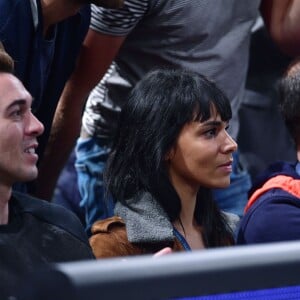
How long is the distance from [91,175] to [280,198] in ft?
2.96

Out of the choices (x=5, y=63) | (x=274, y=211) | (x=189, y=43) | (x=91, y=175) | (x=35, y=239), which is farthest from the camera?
(x=91, y=175)

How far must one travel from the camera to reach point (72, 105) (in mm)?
3053

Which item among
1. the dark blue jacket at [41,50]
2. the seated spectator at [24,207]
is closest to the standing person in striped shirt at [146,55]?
the dark blue jacket at [41,50]

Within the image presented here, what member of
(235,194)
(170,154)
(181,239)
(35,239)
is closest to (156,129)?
(170,154)

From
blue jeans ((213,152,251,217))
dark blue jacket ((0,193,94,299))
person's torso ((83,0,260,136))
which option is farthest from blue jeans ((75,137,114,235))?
dark blue jacket ((0,193,94,299))

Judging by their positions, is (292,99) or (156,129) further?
(292,99)

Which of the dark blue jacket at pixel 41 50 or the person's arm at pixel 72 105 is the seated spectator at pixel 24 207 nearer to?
the dark blue jacket at pixel 41 50

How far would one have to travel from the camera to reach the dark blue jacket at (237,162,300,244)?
2.47m

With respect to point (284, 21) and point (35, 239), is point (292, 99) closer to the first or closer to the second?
point (284, 21)

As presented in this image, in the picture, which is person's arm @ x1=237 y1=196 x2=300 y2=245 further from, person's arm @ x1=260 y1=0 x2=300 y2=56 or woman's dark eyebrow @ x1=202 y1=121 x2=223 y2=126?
person's arm @ x1=260 y1=0 x2=300 y2=56

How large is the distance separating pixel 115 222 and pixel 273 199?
42 cm

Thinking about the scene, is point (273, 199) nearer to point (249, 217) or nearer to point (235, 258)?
point (249, 217)

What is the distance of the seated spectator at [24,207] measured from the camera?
1.99m

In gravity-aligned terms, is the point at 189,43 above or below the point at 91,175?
above
